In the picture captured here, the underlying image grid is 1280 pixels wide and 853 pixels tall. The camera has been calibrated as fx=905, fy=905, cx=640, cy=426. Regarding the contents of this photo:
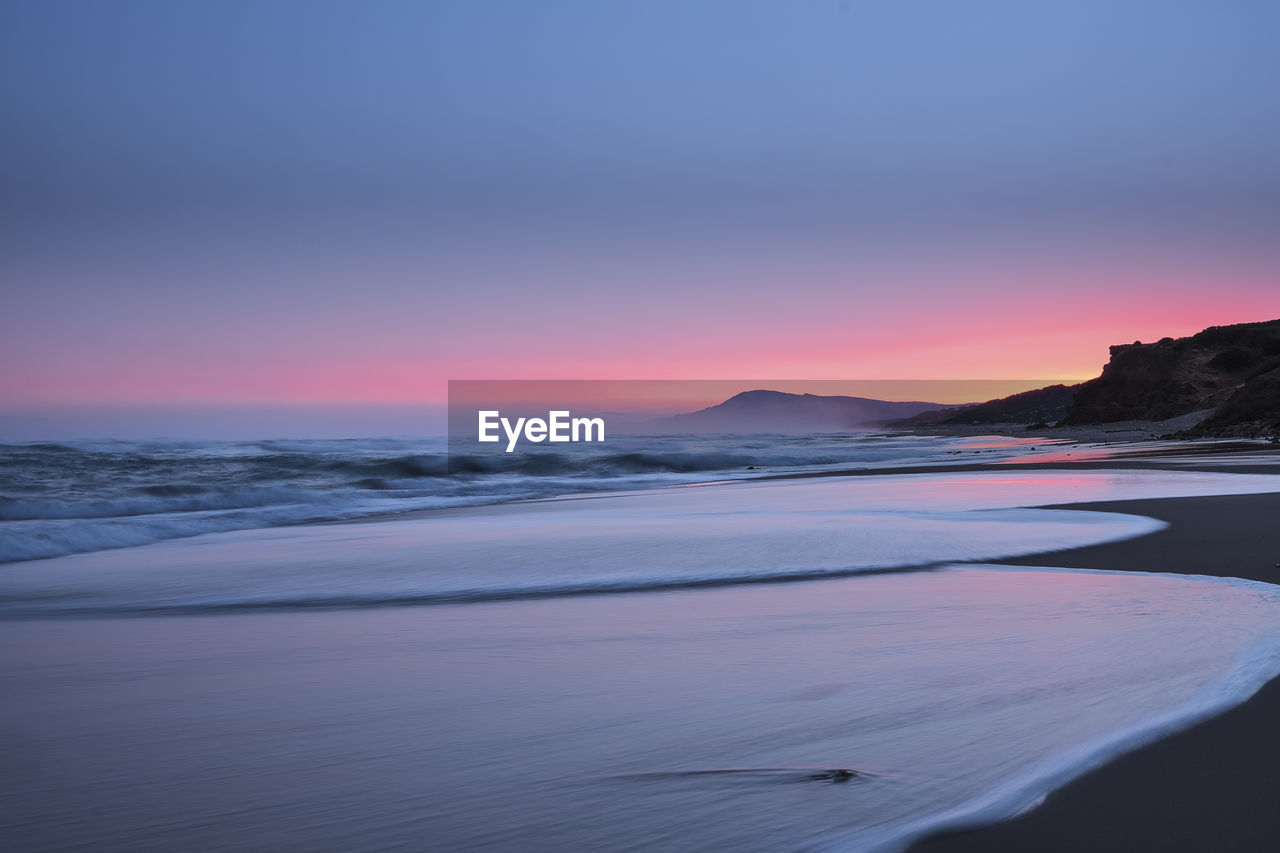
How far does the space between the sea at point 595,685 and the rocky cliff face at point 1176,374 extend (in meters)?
36.9

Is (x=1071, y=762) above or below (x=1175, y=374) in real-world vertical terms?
below

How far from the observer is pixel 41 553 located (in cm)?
684

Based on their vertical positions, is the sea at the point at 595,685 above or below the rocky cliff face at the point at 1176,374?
below

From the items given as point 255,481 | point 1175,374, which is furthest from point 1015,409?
point 255,481

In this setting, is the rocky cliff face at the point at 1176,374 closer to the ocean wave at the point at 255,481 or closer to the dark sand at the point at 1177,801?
the ocean wave at the point at 255,481

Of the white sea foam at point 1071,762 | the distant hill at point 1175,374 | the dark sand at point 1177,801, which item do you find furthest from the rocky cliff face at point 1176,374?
the dark sand at point 1177,801

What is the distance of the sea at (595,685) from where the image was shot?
1749 millimetres

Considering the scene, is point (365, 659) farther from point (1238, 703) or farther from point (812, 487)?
point (812, 487)

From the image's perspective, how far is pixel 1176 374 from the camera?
46750 mm

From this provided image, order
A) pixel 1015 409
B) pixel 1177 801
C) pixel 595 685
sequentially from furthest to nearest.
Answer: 1. pixel 1015 409
2. pixel 595 685
3. pixel 1177 801

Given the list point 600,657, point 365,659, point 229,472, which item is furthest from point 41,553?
point 229,472

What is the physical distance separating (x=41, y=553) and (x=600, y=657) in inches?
229

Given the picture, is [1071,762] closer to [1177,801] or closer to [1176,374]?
[1177,801]

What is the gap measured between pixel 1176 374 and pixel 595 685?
2058 inches
